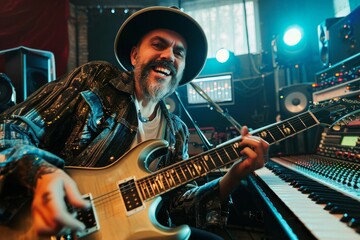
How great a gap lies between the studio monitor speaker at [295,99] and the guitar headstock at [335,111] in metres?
1.27

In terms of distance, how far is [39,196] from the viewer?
0.67 meters

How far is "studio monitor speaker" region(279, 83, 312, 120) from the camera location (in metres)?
2.46

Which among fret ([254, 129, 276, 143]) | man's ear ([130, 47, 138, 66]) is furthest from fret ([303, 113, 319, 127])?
man's ear ([130, 47, 138, 66])

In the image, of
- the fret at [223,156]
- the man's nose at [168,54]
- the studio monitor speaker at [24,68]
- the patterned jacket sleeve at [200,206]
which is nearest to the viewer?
the fret at [223,156]

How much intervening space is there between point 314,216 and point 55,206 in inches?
27.5

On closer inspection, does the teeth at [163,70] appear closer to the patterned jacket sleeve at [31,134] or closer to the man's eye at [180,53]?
the man's eye at [180,53]

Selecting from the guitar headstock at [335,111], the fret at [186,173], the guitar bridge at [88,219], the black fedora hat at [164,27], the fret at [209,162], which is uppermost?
the black fedora hat at [164,27]

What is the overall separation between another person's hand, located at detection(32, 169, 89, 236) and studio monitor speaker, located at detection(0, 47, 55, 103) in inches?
83.8

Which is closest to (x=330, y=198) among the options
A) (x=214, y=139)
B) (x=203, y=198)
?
(x=203, y=198)

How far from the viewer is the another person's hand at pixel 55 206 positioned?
0.61m

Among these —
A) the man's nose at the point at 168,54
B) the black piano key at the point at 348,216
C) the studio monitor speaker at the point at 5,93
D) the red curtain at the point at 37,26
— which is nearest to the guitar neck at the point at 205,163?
the black piano key at the point at 348,216

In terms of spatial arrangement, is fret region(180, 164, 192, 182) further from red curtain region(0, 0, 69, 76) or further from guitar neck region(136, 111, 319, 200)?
red curtain region(0, 0, 69, 76)

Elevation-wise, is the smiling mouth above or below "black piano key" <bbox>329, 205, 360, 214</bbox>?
above

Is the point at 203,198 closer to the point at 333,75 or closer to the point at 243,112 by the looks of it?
the point at 333,75
